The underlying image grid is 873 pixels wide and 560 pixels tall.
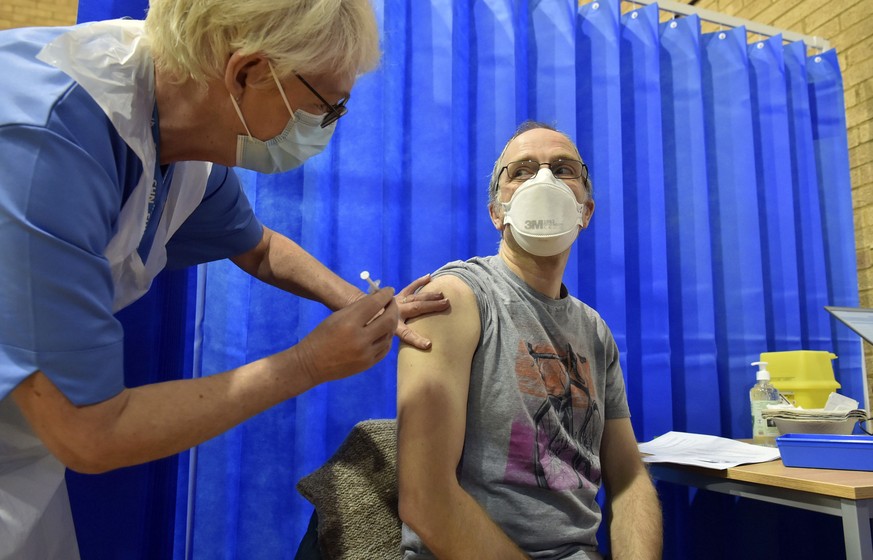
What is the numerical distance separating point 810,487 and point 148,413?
114 cm

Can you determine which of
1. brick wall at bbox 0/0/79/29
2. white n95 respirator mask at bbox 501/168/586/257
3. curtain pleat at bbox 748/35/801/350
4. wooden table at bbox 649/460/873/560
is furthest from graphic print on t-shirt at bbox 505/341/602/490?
brick wall at bbox 0/0/79/29

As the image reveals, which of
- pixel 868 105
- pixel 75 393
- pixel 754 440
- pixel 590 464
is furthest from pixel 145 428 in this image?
pixel 868 105

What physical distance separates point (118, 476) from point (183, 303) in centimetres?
38

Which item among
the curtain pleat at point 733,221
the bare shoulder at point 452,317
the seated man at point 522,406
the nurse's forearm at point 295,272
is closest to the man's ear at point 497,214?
the seated man at point 522,406

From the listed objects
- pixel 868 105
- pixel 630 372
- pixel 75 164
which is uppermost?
pixel 868 105

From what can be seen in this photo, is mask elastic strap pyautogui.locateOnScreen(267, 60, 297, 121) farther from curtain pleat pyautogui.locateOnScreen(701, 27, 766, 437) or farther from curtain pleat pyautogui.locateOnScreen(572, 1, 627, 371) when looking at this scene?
curtain pleat pyautogui.locateOnScreen(701, 27, 766, 437)

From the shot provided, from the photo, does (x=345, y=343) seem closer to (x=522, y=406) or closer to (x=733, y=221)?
(x=522, y=406)

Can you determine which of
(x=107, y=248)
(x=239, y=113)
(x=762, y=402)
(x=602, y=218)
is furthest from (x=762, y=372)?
(x=107, y=248)

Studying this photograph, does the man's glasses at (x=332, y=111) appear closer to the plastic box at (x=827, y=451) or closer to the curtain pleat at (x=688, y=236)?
the plastic box at (x=827, y=451)

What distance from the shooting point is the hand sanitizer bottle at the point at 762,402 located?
1.72m

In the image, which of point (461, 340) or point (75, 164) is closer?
point (75, 164)

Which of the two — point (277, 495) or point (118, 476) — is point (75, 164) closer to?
point (118, 476)

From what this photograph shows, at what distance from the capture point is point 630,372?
180 centimetres

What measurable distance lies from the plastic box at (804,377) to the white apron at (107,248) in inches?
70.9
